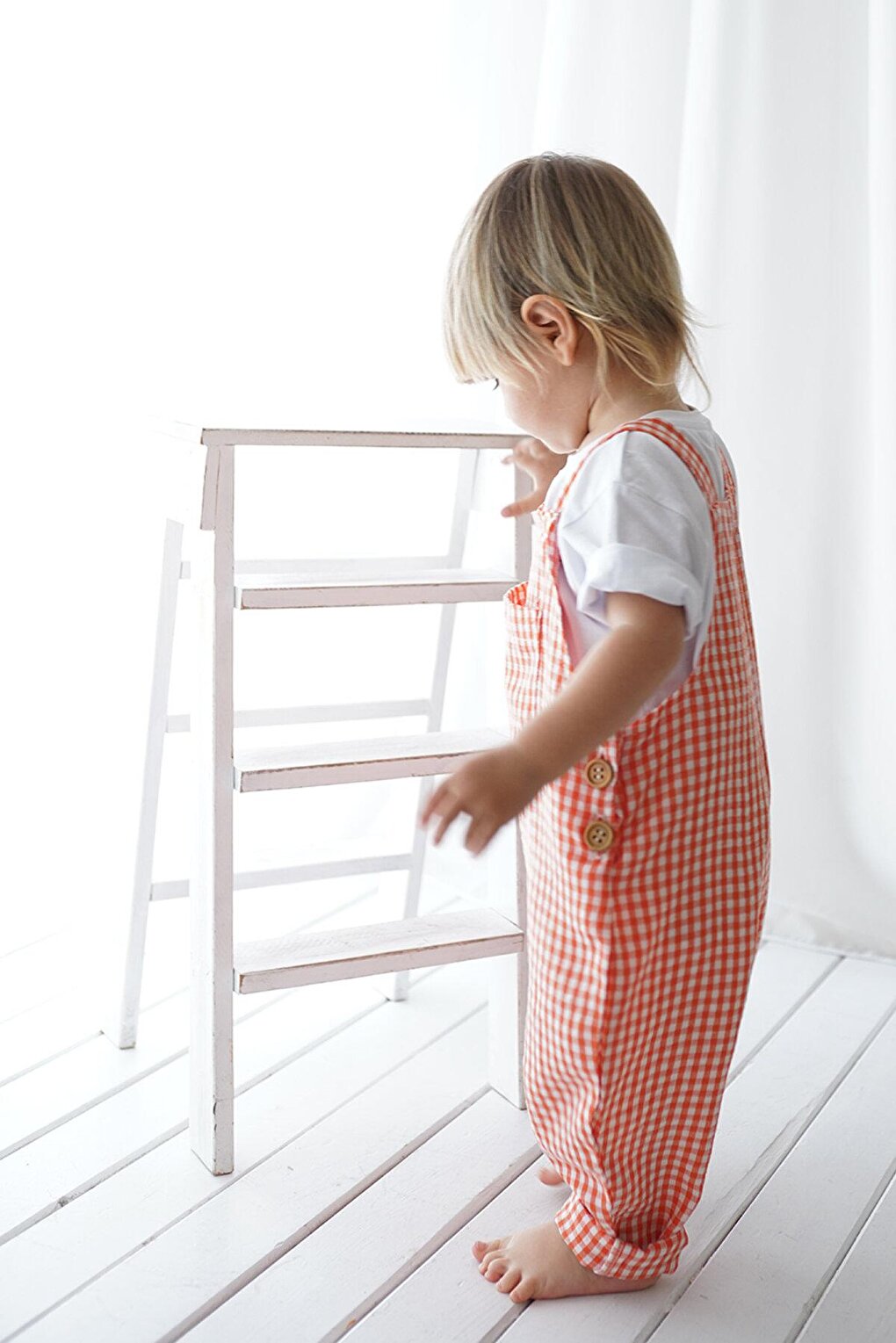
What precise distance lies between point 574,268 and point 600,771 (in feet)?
1.32

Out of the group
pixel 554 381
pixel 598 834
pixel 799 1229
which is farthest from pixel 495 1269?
pixel 554 381

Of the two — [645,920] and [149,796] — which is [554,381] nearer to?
[645,920]

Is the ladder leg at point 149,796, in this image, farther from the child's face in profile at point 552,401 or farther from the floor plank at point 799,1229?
the floor plank at point 799,1229

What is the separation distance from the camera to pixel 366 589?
1.38m

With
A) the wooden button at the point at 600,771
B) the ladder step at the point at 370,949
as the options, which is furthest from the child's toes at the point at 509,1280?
the wooden button at the point at 600,771

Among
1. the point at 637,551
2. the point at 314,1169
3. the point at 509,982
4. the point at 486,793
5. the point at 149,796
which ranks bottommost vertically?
the point at 314,1169

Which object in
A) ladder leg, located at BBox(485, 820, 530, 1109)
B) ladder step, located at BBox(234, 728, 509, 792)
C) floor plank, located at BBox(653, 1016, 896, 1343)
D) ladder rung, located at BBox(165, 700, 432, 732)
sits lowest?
floor plank, located at BBox(653, 1016, 896, 1343)

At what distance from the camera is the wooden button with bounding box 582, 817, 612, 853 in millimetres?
1121

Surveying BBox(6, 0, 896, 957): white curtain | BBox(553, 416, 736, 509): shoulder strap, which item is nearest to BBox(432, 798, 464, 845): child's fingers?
BBox(553, 416, 736, 509): shoulder strap

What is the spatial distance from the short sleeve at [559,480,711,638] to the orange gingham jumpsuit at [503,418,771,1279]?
6 cm

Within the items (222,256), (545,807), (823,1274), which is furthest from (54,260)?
(823,1274)

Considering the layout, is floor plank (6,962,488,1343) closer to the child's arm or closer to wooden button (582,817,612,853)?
wooden button (582,817,612,853)

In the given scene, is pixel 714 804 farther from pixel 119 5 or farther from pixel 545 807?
pixel 119 5

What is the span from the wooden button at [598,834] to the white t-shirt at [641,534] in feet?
0.32
